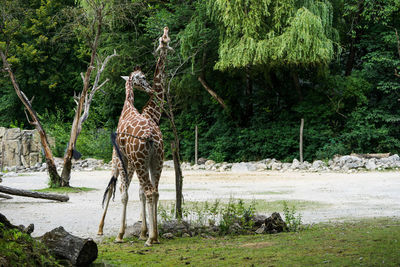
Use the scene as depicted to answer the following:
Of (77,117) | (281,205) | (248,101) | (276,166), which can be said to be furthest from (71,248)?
(248,101)

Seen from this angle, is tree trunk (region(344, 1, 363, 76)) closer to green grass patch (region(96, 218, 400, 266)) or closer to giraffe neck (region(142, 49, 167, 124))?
giraffe neck (region(142, 49, 167, 124))

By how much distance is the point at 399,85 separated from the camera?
2477 centimetres

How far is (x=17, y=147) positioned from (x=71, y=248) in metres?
24.3

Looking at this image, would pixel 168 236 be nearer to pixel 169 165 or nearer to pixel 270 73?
pixel 169 165

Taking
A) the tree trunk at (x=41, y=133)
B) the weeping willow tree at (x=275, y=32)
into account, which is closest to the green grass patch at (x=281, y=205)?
the tree trunk at (x=41, y=133)

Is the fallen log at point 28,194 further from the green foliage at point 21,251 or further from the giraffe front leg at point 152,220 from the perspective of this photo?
the green foliage at point 21,251

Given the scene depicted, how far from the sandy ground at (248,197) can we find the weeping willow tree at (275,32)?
516 cm

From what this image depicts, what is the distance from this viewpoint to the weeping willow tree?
71.7 feet

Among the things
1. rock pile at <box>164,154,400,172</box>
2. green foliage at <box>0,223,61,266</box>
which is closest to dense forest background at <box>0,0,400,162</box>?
rock pile at <box>164,154,400,172</box>

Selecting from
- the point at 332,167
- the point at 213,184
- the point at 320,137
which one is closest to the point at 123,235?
the point at 213,184

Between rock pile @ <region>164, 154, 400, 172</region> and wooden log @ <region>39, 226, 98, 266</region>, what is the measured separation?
17074 mm

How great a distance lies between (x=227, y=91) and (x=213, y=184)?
40.0 feet

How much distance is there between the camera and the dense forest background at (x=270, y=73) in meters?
22.7

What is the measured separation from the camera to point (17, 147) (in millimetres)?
28031
